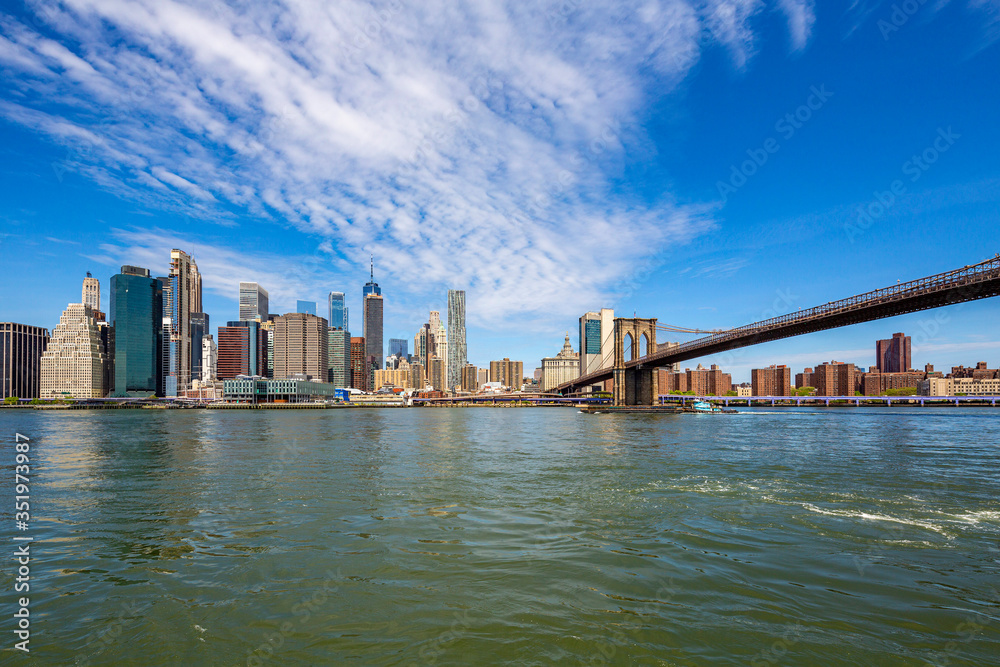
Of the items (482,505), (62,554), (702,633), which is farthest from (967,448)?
(62,554)

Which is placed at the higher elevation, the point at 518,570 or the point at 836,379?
the point at 518,570

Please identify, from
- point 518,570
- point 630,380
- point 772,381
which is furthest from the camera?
point 772,381

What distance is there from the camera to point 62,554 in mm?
9852

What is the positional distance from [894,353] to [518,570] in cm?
19835

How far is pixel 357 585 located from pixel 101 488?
14796mm

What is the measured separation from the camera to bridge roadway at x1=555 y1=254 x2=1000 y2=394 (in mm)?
33531

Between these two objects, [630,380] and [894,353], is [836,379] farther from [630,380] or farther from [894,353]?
[630,380]

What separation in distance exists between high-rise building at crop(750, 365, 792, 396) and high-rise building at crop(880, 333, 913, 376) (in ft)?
A: 93.3

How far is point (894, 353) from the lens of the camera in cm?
15962

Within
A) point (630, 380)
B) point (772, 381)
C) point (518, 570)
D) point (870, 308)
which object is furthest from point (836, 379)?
point (518, 570)

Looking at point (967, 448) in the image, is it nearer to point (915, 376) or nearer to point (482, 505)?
point (482, 505)

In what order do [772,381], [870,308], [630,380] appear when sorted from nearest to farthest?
[870,308], [630,380], [772,381]

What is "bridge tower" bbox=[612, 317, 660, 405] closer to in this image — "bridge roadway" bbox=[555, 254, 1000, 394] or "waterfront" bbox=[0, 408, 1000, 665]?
"bridge roadway" bbox=[555, 254, 1000, 394]

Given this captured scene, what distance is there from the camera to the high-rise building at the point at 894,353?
15468 centimetres
